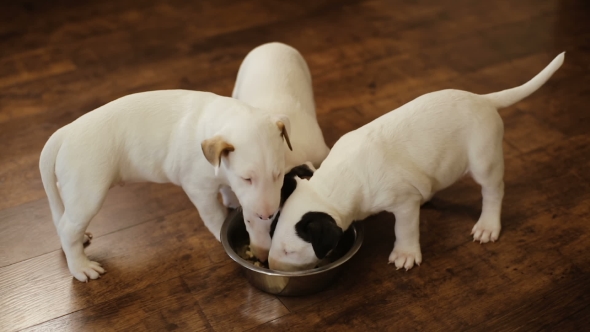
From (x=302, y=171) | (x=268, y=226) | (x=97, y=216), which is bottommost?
(x=97, y=216)

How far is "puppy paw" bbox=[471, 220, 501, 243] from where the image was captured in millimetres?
2461

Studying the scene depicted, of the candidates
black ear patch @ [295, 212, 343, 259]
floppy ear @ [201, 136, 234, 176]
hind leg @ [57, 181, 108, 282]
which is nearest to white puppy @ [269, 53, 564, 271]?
black ear patch @ [295, 212, 343, 259]

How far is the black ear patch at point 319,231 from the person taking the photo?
6.79 ft

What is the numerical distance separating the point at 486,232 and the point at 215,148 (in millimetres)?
1043

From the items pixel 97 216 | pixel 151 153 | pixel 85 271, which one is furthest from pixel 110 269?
pixel 151 153

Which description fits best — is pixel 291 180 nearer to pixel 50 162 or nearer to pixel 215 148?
pixel 215 148

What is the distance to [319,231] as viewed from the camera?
2074mm

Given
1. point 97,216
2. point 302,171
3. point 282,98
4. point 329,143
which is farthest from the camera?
point 329,143

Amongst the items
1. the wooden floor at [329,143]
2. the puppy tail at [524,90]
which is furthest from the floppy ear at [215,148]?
the puppy tail at [524,90]

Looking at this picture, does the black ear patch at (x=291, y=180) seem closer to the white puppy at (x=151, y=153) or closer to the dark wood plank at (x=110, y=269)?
the white puppy at (x=151, y=153)

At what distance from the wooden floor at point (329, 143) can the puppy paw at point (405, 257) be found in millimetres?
32

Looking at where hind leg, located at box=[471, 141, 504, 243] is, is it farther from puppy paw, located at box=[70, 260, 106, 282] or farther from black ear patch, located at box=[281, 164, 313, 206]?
puppy paw, located at box=[70, 260, 106, 282]

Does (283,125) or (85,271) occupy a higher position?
(283,125)

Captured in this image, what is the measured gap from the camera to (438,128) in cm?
229
